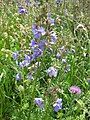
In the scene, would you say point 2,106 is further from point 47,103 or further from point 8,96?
point 47,103

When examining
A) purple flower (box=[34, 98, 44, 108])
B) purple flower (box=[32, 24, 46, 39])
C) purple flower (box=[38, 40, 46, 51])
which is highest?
purple flower (box=[32, 24, 46, 39])

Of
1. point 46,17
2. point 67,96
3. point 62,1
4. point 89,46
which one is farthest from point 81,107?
point 62,1

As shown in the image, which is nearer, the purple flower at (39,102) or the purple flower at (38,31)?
the purple flower at (38,31)

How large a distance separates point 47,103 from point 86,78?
1.09 meters

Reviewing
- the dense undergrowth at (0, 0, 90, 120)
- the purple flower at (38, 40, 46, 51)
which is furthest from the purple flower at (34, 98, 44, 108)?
the purple flower at (38, 40, 46, 51)

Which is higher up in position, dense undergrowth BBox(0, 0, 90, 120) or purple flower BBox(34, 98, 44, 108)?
dense undergrowth BBox(0, 0, 90, 120)

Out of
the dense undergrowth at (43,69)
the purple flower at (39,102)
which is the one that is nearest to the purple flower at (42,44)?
the dense undergrowth at (43,69)

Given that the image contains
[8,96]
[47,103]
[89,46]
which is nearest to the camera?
[47,103]

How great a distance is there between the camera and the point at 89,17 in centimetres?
431

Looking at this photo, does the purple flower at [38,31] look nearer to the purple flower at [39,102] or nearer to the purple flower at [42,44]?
the purple flower at [42,44]

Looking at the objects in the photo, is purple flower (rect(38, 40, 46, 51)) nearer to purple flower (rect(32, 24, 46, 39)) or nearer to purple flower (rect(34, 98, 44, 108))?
purple flower (rect(32, 24, 46, 39))

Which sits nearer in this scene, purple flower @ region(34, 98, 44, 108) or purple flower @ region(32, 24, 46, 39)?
purple flower @ region(32, 24, 46, 39)

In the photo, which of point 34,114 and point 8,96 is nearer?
point 34,114

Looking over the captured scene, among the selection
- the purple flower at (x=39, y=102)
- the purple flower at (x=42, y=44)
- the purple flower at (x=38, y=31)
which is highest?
the purple flower at (x=38, y=31)
